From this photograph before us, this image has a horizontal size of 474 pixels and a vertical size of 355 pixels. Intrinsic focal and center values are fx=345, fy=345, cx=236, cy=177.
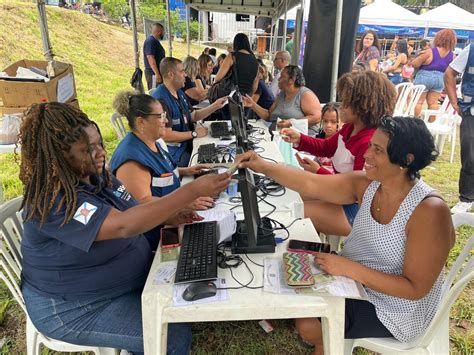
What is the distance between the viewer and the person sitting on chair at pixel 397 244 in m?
1.27

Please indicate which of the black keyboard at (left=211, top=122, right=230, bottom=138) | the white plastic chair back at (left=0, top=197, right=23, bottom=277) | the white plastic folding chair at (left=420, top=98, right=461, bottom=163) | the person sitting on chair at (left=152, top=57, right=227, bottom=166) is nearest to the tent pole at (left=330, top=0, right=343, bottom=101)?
the black keyboard at (left=211, top=122, right=230, bottom=138)

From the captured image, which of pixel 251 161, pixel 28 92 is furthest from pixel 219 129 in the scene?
pixel 251 161

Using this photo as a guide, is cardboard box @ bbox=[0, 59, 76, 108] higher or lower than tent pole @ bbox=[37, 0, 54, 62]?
lower

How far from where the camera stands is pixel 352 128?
2.40 m

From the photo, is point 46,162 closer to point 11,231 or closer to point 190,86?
point 11,231

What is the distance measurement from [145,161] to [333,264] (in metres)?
1.19

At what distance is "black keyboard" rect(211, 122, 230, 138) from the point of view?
3491 mm

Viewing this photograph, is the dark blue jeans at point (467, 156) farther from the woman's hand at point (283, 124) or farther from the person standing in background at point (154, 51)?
the person standing in background at point (154, 51)

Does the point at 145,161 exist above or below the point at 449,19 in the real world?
below

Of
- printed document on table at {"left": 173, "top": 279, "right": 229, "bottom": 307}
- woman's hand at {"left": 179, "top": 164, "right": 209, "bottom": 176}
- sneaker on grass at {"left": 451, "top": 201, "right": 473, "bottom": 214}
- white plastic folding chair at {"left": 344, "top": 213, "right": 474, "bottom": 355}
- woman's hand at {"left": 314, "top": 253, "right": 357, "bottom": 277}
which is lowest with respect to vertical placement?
sneaker on grass at {"left": 451, "top": 201, "right": 473, "bottom": 214}

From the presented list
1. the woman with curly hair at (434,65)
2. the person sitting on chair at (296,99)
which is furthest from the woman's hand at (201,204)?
the woman with curly hair at (434,65)

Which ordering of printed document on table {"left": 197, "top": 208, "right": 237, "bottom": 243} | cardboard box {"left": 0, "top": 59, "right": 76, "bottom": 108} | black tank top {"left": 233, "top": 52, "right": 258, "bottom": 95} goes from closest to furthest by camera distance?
printed document on table {"left": 197, "top": 208, "right": 237, "bottom": 243} → cardboard box {"left": 0, "top": 59, "right": 76, "bottom": 108} → black tank top {"left": 233, "top": 52, "right": 258, "bottom": 95}

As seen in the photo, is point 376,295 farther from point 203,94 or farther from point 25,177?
point 203,94

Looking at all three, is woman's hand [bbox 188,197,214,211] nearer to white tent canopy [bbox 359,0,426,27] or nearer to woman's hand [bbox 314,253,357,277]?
woman's hand [bbox 314,253,357,277]
